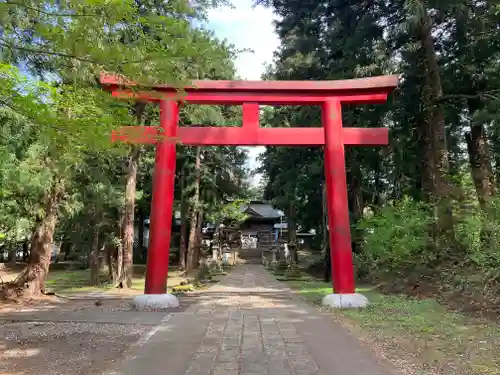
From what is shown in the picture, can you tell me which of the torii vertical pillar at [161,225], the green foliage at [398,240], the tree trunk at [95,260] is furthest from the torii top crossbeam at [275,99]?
the tree trunk at [95,260]

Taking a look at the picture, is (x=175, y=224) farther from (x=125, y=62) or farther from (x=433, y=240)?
(x=125, y=62)

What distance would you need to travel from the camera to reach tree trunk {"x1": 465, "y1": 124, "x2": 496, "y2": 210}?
11539 mm

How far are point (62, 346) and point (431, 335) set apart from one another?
4.72 metres

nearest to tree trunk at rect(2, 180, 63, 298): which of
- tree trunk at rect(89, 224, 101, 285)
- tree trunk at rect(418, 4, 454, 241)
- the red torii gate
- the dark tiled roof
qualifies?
the red torii gate

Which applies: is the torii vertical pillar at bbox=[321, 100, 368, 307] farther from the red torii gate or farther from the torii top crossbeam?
the torii top crossbeam

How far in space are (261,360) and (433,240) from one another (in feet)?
22.6

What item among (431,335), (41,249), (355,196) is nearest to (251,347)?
(431,335)

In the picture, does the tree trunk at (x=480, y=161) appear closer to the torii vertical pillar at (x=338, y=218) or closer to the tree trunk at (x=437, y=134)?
the tree trunk at (x=437, y=134)

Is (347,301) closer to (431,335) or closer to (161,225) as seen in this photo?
(431,335)

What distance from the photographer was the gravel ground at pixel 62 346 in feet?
13.7

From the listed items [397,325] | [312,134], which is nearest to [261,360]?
[397,325]

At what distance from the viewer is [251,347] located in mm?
4906

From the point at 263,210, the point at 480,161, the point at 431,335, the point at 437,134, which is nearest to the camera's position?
the point at 431,335

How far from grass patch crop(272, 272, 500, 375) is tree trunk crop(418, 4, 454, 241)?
6.88 feet
